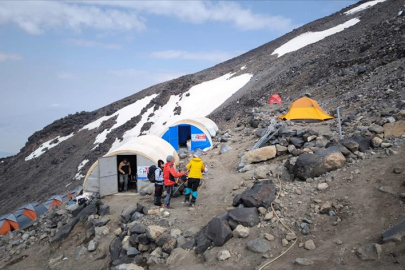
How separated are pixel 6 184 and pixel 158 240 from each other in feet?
126

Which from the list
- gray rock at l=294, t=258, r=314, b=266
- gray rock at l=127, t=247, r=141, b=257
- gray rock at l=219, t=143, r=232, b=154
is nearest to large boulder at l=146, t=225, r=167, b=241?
gray rock at l=127, t=247, r=141, b=257

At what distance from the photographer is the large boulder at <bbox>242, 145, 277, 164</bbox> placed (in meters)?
10.7

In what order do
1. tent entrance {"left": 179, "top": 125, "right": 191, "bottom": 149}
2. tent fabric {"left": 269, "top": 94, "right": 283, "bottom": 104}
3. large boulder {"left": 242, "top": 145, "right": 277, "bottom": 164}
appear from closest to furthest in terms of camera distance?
large boulder {"left": 242, "top": 145, "right": 277, "bottom": 164}
tent entrance {"left": 179, "top": 125, "right": 191, "bottom": 149}
tent fabric {"left": 269, "top": 94, "right": 283, "bottom": 104}

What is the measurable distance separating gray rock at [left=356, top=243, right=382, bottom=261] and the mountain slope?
27.9 feet

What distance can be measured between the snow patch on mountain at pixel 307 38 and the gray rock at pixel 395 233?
36.4 metres

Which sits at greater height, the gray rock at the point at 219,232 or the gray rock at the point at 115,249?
the gray rock at the point at 219,232

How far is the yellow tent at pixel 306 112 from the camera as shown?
48.1 feet

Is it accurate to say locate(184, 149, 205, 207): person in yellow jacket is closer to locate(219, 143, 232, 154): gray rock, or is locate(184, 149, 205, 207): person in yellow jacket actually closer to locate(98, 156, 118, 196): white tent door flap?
locate(98, 156, 118, 196): white tent door flap

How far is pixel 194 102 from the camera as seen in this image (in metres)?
35.6

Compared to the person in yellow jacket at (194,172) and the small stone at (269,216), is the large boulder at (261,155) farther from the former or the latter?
the small stone at (269,216)

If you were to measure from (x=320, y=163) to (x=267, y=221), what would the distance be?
255 cm

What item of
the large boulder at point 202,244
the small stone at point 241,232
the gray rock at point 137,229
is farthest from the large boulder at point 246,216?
the gray rock at point 137,229

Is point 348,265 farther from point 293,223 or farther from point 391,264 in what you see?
point 293,223

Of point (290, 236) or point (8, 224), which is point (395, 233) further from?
point (8, 224)
